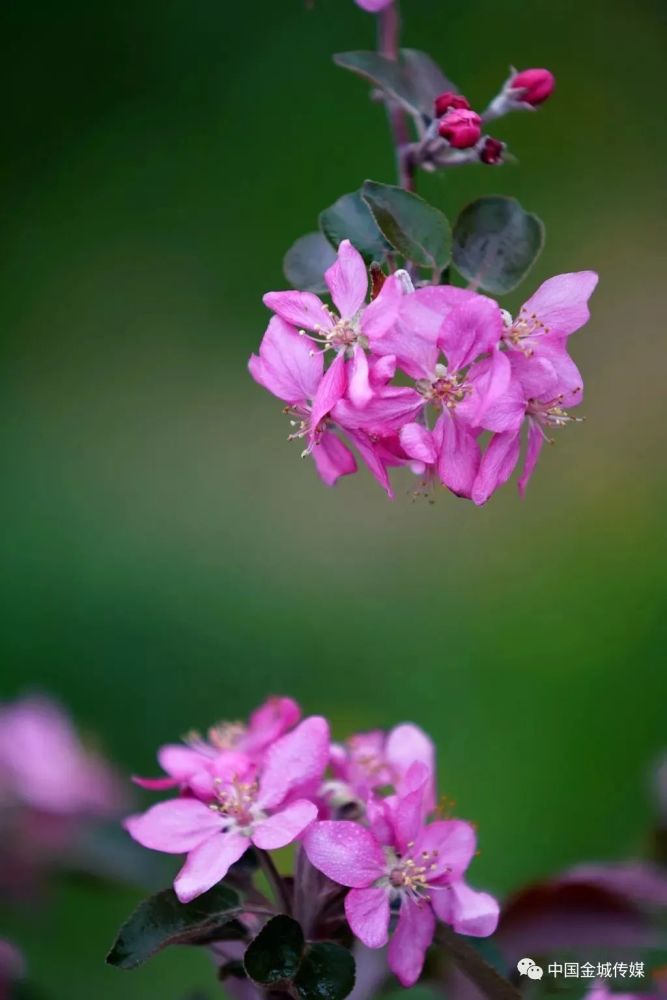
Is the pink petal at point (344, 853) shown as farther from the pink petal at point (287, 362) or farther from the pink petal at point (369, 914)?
the pink petal at point (287, 362)

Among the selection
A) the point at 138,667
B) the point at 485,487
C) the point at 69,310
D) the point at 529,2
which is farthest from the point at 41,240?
the point at 485,487

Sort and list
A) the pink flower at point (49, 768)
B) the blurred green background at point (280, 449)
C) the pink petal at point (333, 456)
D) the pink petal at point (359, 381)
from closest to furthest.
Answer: the pink petal at point (359, 381) < the pink petal at point (333, 456) < the pink flower at point (49, 768) < the blurred green background at point (280, 449)

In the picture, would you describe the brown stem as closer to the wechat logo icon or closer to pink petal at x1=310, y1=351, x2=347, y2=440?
the wechat logo icon

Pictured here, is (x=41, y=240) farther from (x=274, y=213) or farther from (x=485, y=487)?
(x=485, y=487)

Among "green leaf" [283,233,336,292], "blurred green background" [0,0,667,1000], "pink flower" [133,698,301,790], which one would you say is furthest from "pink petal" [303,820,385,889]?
"blurred green background" [0,0,667,1000]

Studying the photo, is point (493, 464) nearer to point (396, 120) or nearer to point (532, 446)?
point (532, 446)

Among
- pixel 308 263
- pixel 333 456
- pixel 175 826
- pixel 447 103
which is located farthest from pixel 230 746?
pixel 447 103

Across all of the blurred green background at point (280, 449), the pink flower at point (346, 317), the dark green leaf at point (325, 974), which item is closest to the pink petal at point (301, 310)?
the pink flower at point (346, 317)
